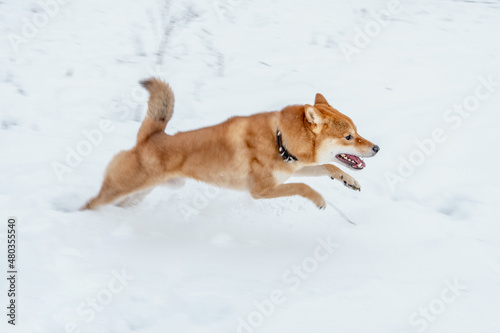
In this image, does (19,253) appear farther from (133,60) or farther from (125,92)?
(133,60)

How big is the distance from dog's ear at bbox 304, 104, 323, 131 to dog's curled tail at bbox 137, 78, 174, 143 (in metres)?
1.10

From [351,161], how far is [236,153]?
0.91 m

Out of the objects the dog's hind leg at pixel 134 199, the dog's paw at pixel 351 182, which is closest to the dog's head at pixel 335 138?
the dog's paw at pixel 351 182

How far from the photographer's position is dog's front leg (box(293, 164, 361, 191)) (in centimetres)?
405

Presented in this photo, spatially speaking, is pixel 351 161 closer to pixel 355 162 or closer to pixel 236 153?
pixel 355 162

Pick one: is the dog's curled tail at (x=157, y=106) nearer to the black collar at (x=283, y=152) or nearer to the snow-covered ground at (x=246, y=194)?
the snow-covered ground at (x=246, y=194)

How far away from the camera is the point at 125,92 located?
20.3 feet

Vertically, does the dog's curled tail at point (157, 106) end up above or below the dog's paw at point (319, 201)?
above

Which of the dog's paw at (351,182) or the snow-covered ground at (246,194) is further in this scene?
the dog's paw at (351,182)

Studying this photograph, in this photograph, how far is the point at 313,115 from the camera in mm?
3488

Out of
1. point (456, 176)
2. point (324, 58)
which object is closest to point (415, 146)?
point (456, 176)

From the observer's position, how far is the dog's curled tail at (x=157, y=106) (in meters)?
3.76

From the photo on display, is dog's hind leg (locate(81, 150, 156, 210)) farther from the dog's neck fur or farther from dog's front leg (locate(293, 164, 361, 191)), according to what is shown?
dog's front leg (locate(293, 164, 361, 191))

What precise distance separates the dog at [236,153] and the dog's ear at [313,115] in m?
0.07
